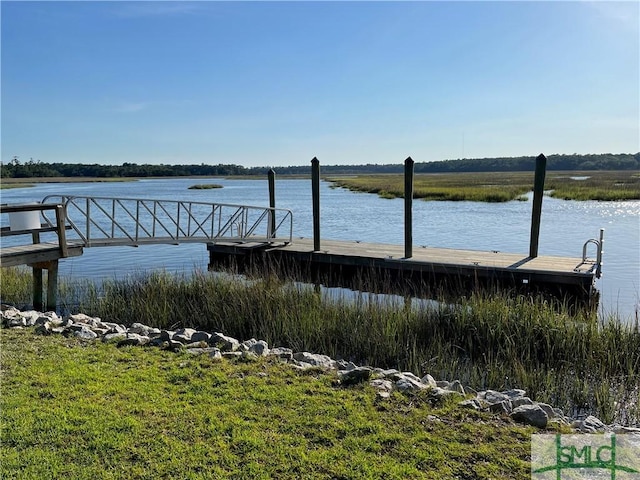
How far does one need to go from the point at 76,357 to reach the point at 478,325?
4.57m

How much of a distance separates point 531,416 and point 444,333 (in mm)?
2668

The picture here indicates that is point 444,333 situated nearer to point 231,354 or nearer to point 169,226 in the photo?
point 231,354

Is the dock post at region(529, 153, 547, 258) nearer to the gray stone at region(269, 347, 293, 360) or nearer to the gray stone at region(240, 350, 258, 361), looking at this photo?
the gray stone at region(269, 347, 293, 360)

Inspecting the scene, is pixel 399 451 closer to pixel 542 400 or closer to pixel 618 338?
pixel 542 400

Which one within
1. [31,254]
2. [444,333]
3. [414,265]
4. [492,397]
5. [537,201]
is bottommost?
[444,333]

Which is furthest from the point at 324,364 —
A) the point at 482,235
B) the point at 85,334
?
the point at 482,235

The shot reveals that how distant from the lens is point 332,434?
335cm

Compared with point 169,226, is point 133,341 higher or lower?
higher

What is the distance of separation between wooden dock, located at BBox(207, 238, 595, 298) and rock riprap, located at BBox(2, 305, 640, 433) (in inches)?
158

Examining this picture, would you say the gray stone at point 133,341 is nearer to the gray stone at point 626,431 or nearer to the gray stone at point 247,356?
the gray stone at point 247,356

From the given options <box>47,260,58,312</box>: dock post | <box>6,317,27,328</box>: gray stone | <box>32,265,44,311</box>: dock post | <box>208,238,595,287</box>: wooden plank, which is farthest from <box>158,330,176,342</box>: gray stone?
<box>208,238,595,287</box>: wooden plank

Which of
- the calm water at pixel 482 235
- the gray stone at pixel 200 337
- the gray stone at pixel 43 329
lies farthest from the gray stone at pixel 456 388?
the gray stone at pixel 43 329

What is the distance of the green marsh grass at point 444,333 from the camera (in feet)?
16.3

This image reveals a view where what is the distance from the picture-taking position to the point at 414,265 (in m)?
9.94
